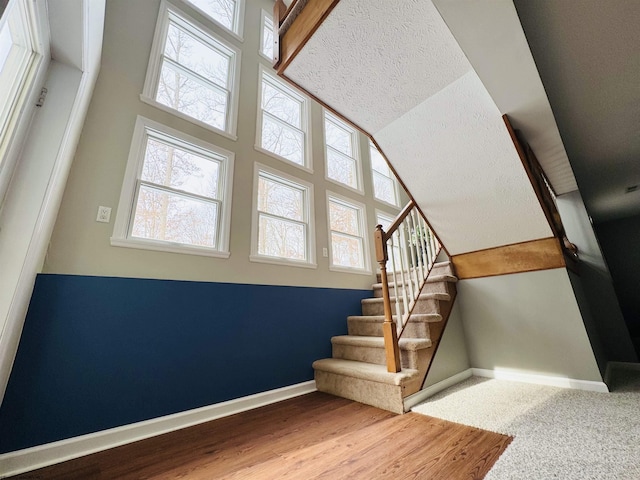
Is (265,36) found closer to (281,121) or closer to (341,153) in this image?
(281,121)

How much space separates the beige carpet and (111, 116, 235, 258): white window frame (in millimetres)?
2057

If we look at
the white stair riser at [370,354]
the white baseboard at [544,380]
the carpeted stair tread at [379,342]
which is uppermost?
the carpeted stair tread at [379,342]

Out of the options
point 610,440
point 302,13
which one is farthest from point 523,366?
point 302,13

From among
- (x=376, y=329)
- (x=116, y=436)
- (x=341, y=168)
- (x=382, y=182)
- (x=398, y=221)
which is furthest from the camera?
(x=382, y=182)

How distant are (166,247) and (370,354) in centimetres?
189

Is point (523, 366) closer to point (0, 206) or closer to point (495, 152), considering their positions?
point (495, 152)

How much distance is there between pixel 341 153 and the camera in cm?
400

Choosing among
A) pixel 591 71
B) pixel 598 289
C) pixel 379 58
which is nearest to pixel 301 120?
pixel 379 58

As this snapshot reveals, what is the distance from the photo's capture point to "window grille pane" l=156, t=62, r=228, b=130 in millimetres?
2459

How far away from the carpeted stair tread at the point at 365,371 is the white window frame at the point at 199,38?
7.82ft

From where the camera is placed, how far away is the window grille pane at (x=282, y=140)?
10.2ft

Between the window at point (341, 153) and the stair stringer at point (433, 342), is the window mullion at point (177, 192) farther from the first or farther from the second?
the stair stringer at point (433, 342)

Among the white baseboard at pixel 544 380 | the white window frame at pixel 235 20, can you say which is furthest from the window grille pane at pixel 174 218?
the white baseboard at pixel 544 380

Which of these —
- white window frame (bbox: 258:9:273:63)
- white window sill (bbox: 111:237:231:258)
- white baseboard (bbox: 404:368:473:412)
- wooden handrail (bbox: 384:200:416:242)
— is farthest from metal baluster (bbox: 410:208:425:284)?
white window frame (bbox: 258:9:273:63)
